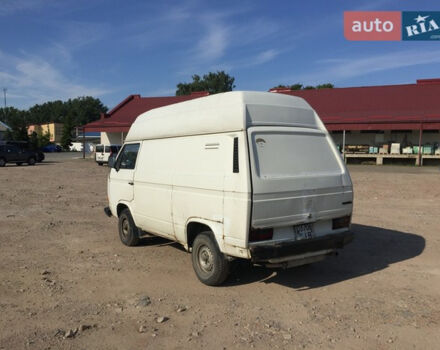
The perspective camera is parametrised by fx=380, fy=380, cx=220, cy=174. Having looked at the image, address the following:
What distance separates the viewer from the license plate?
4566mm

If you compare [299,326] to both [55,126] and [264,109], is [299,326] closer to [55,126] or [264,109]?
[264,109]

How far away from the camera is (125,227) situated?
6.85m

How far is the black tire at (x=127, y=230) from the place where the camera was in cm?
654

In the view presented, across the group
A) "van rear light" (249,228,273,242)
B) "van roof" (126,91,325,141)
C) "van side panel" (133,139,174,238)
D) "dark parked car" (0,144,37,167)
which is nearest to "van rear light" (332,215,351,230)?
"van rear light" (249,228,273,242)

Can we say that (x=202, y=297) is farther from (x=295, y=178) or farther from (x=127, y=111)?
(x=127, y=111)

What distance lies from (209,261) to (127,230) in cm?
241

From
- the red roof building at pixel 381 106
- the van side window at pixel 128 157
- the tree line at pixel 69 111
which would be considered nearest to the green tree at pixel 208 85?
the tree line at pixel 69 111

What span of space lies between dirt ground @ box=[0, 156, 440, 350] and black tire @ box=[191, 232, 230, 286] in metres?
0.15

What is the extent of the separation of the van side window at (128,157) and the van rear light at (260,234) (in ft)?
9.72

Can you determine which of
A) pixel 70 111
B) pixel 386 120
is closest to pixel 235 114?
pixel 386 120

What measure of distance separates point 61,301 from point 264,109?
3332 millimetres

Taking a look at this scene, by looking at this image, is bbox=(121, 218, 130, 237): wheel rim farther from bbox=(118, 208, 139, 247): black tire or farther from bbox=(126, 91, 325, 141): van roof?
bbox=(126, 91, 325, 141): van roof

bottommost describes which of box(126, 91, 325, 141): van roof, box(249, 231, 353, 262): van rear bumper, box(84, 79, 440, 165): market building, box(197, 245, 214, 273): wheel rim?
box(197, 245, 214, 273): wheel rim

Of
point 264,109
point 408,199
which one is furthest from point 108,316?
point 408,199
